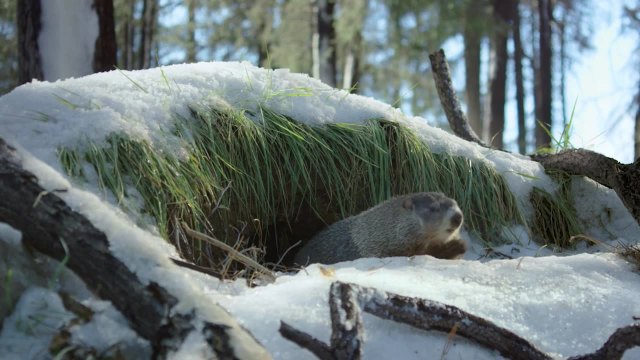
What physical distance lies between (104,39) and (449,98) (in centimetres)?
262

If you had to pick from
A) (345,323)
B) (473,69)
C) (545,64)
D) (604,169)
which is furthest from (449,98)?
(473,69)

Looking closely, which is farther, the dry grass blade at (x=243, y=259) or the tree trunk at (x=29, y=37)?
the tree trunk at (x=29, y=37)

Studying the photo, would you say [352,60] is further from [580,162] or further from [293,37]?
[580,162]

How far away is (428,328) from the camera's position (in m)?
1.82

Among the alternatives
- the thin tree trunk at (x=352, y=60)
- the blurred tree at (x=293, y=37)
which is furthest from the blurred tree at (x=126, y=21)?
the thin tree trunk at (x=352, y=60)

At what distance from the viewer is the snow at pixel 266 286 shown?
5.57ft

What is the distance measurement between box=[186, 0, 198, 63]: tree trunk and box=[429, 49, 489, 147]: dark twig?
31.5 ft

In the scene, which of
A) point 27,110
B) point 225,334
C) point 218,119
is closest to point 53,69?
point 218,119

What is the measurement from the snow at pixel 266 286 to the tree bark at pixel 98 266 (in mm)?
23

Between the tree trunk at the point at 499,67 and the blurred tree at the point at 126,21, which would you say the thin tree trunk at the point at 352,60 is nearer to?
the tree trunk at the point at 499,67

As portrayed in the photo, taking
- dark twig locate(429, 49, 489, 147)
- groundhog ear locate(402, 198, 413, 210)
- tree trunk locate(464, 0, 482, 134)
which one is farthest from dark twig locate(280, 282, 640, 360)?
tree trunk locate(464, 0, 482, 134)

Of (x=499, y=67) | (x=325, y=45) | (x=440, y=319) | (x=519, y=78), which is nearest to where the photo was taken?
(x=440, y=319)

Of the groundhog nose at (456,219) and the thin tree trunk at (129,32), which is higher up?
Result: the thin tree trunk at (129,32)

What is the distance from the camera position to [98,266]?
5.53 feet
